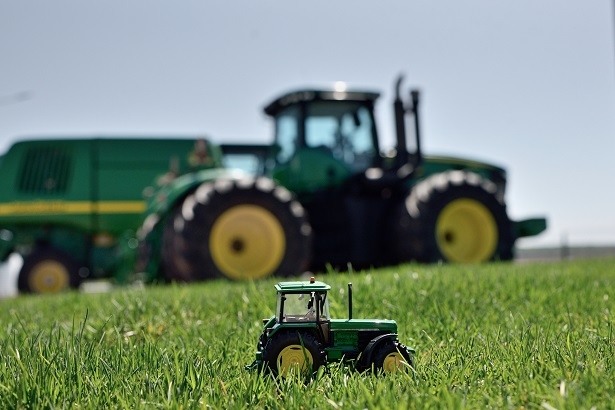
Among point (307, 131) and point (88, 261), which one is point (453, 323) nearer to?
point (307, 131)

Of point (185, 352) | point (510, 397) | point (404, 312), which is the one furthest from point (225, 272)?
point (510, 397)

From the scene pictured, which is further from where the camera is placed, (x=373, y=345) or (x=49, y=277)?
(x=49, y=277)

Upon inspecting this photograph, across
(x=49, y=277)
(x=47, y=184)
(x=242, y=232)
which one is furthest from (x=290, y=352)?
(x=47, y=184)

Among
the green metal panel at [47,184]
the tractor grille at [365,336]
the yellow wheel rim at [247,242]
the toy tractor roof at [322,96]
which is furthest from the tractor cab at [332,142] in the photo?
the tractor grille at [365,336]

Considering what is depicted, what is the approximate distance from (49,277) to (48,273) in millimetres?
71

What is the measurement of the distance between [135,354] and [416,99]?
664 cm

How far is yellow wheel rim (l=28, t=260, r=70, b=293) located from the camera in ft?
37.5

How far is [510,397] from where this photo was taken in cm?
238

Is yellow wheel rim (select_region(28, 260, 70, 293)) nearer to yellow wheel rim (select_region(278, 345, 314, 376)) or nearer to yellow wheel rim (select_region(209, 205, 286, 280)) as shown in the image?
A: yellow wheel rim (select_region(209, 205, 286, 280))

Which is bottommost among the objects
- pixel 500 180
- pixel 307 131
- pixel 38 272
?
pixel 38 272

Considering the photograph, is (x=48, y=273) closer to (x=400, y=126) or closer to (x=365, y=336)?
(x=400, y=126)

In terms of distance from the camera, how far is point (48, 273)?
11562 millimetres

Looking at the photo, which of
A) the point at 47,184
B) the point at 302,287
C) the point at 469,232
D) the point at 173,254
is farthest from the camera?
the point at 47,184

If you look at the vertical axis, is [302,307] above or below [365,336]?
above
